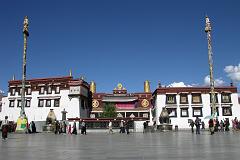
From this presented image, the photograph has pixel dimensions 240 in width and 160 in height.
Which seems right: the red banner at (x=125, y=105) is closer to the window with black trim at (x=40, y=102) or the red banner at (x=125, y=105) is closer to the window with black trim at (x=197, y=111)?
the window with black trim at (x=197, y=111)

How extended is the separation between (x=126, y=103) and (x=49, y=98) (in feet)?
87.6

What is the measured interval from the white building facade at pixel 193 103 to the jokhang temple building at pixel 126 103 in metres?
16.2

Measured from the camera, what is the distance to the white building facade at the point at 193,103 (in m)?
60.8

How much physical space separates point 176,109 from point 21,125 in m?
35.8

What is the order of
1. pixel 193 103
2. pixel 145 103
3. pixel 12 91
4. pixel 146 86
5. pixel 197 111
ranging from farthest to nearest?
pixel 146 86 → pixel 145 103 → pixel 12 91 → pixel 193 103 → pixel 197 111

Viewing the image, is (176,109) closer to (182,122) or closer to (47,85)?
(182,122)

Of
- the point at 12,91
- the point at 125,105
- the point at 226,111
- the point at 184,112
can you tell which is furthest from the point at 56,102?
the point at 226,111

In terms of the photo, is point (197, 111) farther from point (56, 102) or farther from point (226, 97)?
point (56, 102)

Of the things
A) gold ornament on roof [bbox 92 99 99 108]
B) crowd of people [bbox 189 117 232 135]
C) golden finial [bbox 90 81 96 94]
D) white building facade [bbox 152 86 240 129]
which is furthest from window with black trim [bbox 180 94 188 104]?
golden finial [bbox 90 81 96 94]

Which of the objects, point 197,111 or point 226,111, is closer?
point 226,111

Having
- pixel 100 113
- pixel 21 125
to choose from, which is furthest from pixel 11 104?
pixel 21 125

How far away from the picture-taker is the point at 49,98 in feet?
199

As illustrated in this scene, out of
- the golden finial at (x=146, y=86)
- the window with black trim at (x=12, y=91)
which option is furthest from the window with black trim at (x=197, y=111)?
the golden finial at (x=146, y=86)

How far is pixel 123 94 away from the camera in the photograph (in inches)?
3226
